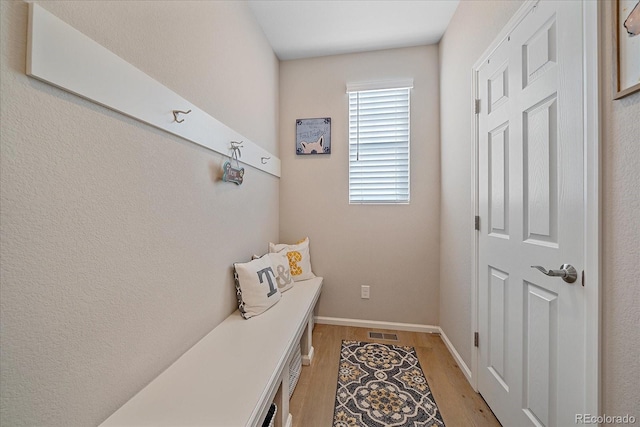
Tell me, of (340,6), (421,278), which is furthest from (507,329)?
(340,6)

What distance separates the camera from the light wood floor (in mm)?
1403

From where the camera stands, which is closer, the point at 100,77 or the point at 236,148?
the point at 100,77

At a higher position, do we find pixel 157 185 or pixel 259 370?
pixel 157 185

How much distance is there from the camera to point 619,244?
0.76m

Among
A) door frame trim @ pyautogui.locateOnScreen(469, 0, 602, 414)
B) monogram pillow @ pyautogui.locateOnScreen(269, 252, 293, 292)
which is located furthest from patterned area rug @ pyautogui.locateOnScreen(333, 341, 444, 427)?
door frame trim @ pyautogui.locateOnScreen(469, 0, 602, 414)

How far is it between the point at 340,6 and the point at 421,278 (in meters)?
2.44

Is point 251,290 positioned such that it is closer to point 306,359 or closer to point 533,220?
point 306,359

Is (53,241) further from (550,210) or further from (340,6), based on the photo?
(340,6)

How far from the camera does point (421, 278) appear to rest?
240 centimetres

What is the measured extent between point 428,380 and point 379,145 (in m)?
2.00

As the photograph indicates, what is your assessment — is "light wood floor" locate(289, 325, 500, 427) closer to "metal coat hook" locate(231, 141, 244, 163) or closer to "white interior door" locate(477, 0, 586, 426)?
"white interior door" locate(477, 0, 586, 426)

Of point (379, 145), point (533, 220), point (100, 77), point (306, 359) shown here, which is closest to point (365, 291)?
point (306, 359)

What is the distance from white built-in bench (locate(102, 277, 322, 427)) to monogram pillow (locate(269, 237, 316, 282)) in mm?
766

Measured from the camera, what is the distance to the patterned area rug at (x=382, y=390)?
139cm
